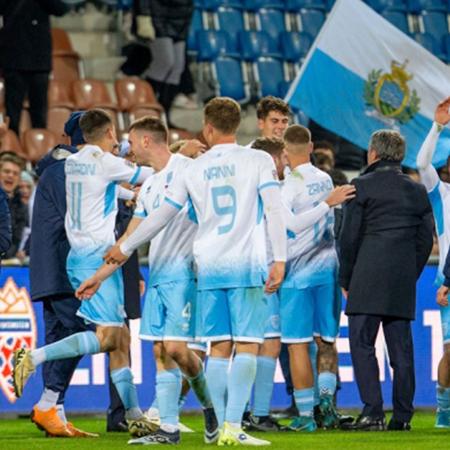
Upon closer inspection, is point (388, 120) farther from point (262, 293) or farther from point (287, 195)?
point (262, 293)

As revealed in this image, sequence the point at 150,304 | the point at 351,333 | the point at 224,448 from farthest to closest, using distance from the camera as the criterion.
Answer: the point at 351,333 < the point at 150,304 < the point at 224,448

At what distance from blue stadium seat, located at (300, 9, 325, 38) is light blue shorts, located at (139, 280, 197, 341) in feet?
39.1

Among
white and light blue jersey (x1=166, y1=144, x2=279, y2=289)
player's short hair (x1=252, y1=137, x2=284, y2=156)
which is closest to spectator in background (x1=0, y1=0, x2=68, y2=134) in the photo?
player's short hair (x1=252, y1=137, x2=284, y2=156)

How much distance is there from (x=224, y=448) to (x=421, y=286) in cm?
413

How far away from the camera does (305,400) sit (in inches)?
412

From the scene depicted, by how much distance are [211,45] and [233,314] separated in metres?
11.5

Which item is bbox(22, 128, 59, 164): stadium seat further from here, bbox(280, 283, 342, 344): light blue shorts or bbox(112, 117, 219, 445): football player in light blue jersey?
bbox(112, 117, 219, 445): football player in light blue jersey

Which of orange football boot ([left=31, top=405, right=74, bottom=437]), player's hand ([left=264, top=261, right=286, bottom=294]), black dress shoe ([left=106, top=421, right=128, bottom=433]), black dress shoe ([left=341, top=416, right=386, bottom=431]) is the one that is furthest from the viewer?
black dress shoe ([left=106, top=421, right=128, bottom=433])

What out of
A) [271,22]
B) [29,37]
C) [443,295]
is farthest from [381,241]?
[271,22]

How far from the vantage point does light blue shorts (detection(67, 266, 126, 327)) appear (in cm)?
994

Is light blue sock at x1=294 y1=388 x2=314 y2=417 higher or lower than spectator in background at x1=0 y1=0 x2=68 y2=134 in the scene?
lower

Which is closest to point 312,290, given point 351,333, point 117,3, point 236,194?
point 351,333

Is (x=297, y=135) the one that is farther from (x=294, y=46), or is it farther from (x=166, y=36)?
(x=294, y=46)

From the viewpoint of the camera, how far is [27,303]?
39.3ft
